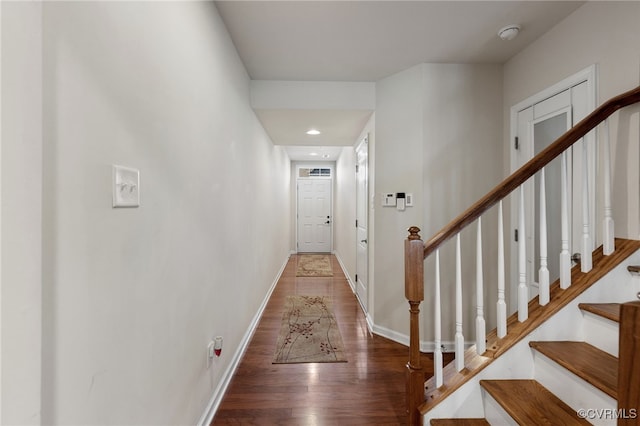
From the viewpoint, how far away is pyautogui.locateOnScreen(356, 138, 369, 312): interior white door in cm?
344

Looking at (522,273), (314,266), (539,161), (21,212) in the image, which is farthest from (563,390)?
(314,266)

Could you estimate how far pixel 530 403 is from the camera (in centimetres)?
132

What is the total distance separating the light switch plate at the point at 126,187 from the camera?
896mm

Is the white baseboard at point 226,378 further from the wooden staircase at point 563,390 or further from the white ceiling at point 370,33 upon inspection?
the white ceiling at point 370,33

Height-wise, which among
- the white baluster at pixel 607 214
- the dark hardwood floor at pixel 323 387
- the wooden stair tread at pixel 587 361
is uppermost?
the white baluster at pixel 607 214

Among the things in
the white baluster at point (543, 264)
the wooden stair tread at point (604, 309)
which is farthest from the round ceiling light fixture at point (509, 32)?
Answer: the wooden stair tread at point (604, 309)

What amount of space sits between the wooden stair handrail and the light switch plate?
1393 millimetres

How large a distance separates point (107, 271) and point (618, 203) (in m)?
2.53

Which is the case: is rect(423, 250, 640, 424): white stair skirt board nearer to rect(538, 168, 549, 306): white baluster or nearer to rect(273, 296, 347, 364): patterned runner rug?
rect(538, 168, 549, 306): white baluster

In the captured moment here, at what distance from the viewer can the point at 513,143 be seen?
2.47 metres

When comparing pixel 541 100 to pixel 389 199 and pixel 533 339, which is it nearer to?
pixel 389 199

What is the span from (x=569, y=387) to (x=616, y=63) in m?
1.82

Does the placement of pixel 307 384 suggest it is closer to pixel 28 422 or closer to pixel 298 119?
pixel 28 422

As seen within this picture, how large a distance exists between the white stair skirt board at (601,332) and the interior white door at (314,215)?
6095 mm
